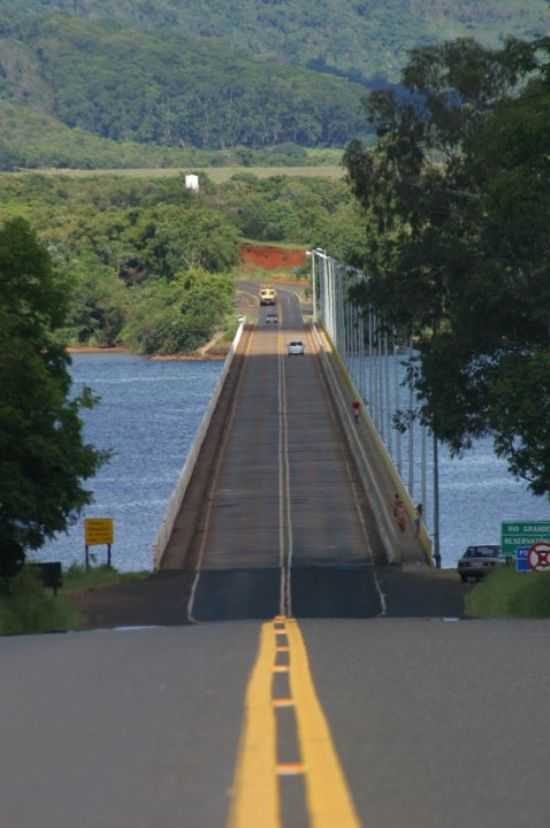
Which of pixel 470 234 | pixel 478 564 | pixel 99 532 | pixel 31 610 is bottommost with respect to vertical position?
pixel 99 532

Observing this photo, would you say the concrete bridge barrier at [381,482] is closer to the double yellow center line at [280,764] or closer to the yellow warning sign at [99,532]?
the yellow warning sign at [99,532]

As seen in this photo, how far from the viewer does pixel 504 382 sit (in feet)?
133

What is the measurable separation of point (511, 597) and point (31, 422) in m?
11.1

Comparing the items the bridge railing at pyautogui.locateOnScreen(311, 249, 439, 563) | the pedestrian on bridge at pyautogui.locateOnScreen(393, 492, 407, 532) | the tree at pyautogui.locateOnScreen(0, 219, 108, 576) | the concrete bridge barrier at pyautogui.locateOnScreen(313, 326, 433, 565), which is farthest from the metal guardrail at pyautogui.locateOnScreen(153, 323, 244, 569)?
the tree at pyautogui.locateOnScreen(0, 219, 108, 576)

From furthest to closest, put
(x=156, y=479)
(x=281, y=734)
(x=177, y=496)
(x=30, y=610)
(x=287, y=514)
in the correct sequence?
(x=156, y=479), (x=287, y=514), (x=177, y=496), (x=30, y=610), (x=281, y=734)

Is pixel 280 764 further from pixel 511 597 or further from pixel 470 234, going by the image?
pixel 470 234

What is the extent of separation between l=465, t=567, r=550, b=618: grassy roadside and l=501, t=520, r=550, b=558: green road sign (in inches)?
183

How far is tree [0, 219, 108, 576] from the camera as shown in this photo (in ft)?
132


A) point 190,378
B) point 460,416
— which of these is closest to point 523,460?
point 460,416

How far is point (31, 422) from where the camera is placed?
4044cm

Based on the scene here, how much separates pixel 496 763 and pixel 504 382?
32.2 meters

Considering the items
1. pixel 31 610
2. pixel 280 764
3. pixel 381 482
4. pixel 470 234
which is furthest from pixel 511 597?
pixel 381 482

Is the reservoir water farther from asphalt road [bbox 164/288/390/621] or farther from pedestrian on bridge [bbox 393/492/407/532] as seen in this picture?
pedestrian on bridge [bbox 393/492/407/532]

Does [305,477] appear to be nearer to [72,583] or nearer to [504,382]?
[72,583]
